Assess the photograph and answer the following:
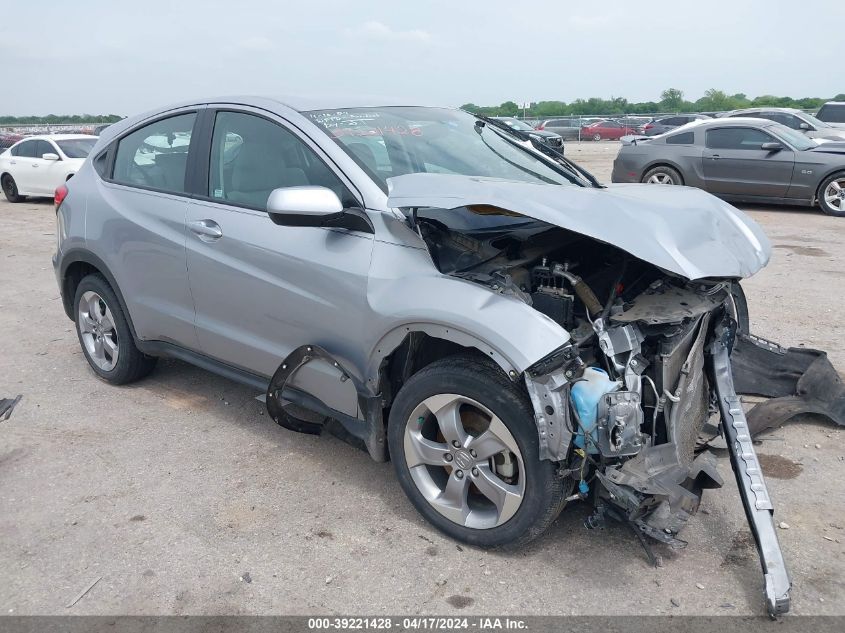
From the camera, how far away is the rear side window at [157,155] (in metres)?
4.19

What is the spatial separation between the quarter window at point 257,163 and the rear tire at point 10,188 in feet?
48.5

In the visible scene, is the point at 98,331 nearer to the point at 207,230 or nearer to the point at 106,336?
the point at 106,336

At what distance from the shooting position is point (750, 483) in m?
2.99

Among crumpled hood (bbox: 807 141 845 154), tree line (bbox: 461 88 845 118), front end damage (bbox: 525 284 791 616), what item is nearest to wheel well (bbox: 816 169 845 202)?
crumpled hood (bbox: 807 141 845 154)

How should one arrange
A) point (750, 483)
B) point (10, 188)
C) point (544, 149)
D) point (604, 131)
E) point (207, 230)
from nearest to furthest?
point (750, 483)
point (207, 230)
point (544, 149)
point (10, 188)
point (604, 131)

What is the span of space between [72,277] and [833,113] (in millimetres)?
21409

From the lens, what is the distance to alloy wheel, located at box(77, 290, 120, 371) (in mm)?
4863

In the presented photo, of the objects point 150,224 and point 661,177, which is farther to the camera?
point 661,177

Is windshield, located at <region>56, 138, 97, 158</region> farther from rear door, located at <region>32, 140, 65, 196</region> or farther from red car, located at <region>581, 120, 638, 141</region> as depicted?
red car, located at <region>581, 120, 638, 141</region>

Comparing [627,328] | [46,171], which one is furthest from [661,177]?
[46,171]

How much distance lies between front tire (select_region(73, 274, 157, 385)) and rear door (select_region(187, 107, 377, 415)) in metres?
0.94

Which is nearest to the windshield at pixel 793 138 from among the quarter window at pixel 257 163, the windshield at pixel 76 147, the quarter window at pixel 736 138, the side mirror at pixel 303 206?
the quarter window at pixel 736 138

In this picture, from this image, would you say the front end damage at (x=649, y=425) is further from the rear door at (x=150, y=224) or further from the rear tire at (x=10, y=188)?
the rear tire at (x=10, y=188)

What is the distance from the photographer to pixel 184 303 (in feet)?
13.5
